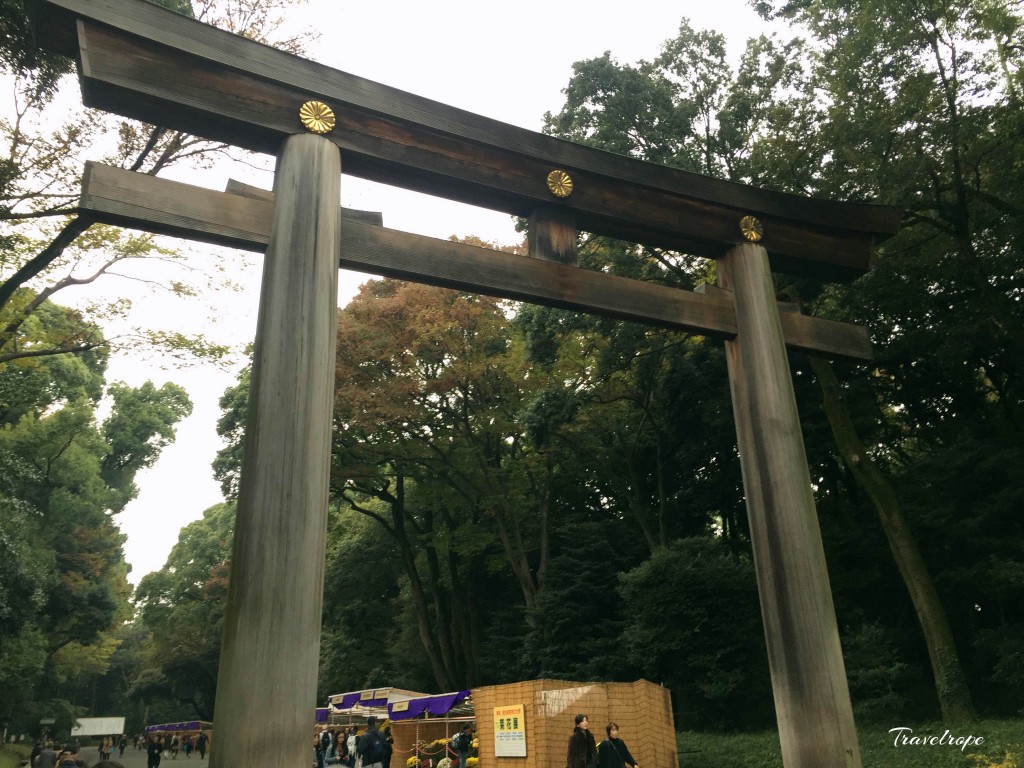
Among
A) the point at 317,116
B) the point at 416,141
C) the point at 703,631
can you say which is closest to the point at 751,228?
the point at 416,141

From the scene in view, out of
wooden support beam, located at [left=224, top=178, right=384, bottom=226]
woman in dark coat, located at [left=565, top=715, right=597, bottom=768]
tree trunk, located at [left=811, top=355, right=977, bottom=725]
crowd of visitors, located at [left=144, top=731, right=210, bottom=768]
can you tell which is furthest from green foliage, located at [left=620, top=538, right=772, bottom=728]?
crowd of visitors, located at [left=144, top=731, right=210, bottom=768]

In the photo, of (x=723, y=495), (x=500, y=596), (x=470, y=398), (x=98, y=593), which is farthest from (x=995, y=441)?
(x=98, y=593)

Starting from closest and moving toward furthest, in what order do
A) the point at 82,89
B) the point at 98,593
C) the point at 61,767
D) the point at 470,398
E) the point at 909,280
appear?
the point at 82,89, the point at 61,767, the point at 909,280, the point at 470,398, the point at 98,593

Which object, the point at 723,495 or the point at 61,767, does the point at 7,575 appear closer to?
the point at 61,767

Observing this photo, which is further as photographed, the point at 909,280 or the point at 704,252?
the point at 909,280

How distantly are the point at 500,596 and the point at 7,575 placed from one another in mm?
14441

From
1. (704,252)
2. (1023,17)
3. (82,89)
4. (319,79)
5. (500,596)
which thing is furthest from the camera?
(500,596)

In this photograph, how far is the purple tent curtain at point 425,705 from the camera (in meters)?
15.9

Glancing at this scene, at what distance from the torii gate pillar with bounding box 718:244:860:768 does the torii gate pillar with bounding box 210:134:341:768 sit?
10.7 ft

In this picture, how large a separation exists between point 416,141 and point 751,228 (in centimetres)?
305

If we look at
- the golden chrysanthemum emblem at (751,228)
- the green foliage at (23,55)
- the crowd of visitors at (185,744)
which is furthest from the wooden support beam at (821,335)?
the crowd of visitors at (185,744)

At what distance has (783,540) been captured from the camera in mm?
5414

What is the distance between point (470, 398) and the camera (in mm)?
20672

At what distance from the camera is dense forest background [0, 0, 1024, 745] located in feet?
40.5
